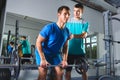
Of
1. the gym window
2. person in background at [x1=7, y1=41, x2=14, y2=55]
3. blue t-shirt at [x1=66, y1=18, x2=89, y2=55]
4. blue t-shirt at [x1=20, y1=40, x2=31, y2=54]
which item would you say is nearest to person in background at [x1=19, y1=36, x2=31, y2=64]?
blue t-shirt at [x1=20, y1=40, x2=31, y2=54]

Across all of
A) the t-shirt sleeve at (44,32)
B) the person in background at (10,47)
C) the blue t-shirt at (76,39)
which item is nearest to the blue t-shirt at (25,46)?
the person in background at (10,47)

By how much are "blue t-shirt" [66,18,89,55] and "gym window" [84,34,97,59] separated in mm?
2362

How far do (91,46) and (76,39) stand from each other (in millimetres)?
2803

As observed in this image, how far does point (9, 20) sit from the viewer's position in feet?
12.0

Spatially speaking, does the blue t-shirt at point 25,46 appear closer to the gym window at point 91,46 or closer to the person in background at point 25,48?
the person in background at point 25,48

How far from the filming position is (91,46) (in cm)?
531

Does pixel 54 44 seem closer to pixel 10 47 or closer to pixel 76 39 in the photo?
pixel 76 39

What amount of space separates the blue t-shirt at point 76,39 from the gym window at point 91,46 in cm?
236

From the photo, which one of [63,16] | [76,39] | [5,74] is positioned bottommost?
[5,74]

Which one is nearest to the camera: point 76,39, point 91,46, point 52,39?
point 52,39

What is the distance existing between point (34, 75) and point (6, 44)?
84cm

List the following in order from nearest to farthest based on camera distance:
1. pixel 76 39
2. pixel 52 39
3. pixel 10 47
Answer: pixel 52 39 → pixel 76 39 → pixel 10 47

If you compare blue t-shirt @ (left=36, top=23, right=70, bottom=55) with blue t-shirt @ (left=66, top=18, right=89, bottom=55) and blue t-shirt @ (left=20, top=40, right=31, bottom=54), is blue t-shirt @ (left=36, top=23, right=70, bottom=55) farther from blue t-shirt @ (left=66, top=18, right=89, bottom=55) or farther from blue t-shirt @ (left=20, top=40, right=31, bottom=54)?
blue t-shirt @ (left=20, top=40, right=31, bottom=54)

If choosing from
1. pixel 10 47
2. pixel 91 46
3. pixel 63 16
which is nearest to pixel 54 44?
pixel 63 16
